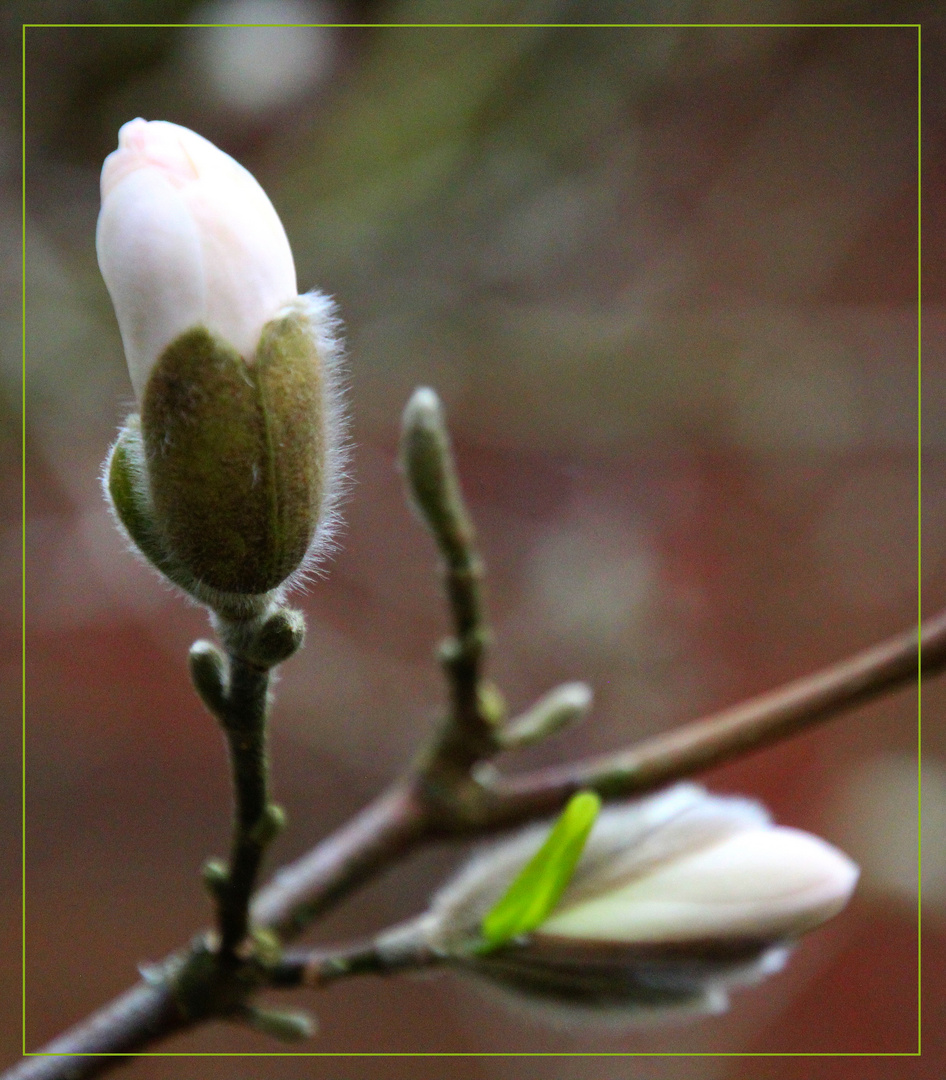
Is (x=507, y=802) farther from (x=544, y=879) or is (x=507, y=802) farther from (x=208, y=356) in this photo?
(x=208, y=356)

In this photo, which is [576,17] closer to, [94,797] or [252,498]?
[252,498]

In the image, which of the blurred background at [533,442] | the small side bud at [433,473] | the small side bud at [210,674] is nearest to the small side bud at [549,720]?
the small side bud at [433,473]

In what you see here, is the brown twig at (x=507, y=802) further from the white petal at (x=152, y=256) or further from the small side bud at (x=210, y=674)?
the white petal at (x=152, y=256)

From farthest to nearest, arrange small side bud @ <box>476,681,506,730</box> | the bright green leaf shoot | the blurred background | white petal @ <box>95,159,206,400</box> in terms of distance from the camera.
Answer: the blurred background → small side bud @ <box>476,681,506,730</box> → the bright green leaf shoot → white petal @ <box>95,159,206,400</box>

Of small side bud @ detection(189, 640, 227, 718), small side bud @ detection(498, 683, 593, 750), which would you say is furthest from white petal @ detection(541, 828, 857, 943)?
small side bud @ detection(189, 640, 227, 718)

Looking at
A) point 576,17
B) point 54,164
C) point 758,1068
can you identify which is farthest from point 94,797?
point 576,17

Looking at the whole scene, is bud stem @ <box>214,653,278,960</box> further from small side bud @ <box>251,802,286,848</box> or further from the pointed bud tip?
the pointed bud tip
